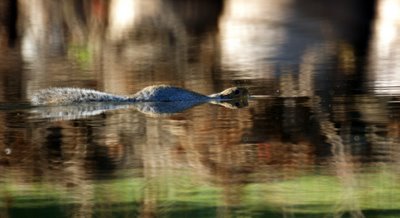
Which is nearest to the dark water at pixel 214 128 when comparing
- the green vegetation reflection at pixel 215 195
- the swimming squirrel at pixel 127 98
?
the green vegetation reflection at pixel 215 195

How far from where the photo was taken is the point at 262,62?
16.9 m

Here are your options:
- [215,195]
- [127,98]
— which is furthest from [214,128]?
[215,195]

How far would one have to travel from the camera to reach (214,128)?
35.4ft

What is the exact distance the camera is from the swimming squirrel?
42.2ft

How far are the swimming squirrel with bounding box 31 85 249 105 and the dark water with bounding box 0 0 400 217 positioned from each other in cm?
21

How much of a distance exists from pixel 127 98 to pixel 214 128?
2426 mm

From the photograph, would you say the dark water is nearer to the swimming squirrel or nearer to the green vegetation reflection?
the green vegetation reflection

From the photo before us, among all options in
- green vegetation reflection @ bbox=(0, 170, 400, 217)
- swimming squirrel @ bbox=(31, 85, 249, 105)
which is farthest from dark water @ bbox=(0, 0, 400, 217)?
swimming squirrel @ bbox=(31, 85, 249, 105)

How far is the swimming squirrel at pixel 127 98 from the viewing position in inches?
506

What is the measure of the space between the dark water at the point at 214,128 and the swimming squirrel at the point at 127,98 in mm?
207

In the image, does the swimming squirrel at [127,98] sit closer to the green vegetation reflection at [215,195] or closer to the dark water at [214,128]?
the dark water at [214,128]

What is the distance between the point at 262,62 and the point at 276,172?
8340 mm

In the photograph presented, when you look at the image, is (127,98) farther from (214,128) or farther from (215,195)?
(215,195)

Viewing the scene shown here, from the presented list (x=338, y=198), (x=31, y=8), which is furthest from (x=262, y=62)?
(x=31, y=8)
